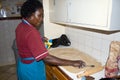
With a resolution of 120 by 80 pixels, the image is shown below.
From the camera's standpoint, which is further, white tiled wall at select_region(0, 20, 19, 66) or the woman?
white tiled wall at select_region(0, 20, 19, 66)

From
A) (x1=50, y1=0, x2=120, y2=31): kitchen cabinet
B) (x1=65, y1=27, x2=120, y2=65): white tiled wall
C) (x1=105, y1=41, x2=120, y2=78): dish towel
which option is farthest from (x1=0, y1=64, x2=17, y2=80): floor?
(x1=105, y1=41, x2=120, y2=78): dish towel

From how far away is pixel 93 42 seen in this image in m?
1.65

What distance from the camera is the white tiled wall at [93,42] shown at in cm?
146

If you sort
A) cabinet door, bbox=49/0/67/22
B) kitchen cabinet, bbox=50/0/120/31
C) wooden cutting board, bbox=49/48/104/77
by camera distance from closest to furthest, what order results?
1. kitchen cabinet, bbox=50/0/120/31
2. wooden cutting board, bbox=49/48/104/77
3. cabinet door, bbox=49/0/67/22

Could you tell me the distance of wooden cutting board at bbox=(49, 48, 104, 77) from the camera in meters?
1.31

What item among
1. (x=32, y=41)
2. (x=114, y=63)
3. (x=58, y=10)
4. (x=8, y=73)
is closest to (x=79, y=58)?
→ (x=114, y=63)

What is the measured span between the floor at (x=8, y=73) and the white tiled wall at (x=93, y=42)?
171 centimetres

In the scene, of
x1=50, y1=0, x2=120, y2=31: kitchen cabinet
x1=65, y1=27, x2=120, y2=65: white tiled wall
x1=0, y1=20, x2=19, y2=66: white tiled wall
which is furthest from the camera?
x1=0, y1=20, x2=19, y2=66: white tiled wall

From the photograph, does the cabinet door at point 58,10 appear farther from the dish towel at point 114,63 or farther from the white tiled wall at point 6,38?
the white tiled wall at point 6,38

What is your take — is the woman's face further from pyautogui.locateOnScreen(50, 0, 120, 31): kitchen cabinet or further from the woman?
pyautogui.locateOnScreen(50, 0, 120, 31): kitchen cabinet

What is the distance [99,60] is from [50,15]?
950 millimetres

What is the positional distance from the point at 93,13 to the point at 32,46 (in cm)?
55

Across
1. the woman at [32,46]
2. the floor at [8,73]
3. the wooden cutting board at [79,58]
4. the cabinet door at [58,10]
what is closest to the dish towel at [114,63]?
the wooden cutting board at [79,58]

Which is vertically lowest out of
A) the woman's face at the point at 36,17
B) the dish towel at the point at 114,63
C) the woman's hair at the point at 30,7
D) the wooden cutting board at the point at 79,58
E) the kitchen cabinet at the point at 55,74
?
the kitchen cabinet at the point at 55,74
